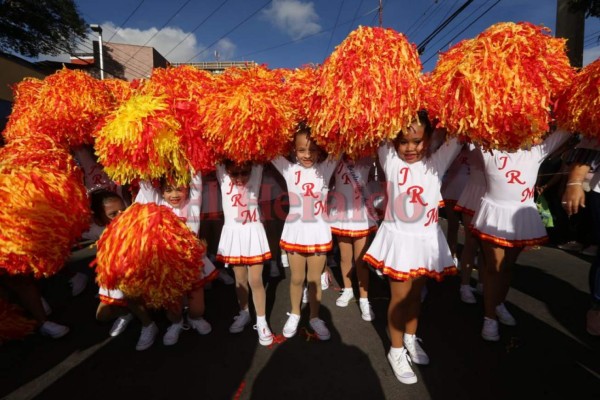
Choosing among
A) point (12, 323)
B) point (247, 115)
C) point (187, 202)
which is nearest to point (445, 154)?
point (247, 115)

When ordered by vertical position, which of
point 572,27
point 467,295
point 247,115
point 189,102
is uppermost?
point 572,27

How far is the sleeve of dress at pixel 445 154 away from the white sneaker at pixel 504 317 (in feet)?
5.16

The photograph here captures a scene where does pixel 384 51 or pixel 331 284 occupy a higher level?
pixel 384 51

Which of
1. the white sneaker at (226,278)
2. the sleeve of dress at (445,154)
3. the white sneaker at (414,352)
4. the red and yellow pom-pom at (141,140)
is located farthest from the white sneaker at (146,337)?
the sleeve of dress at (445,154)

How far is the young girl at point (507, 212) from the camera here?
217 centimetres

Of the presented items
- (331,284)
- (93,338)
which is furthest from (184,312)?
(331,284)

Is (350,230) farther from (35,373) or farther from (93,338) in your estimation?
(35,373)

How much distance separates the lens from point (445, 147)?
181 cm

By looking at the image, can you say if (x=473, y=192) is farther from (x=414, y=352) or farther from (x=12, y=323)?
(x=12, y=323)

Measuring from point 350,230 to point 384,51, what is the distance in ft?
5.05

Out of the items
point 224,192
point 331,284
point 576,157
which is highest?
point 576,157

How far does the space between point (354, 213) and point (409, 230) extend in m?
0.73

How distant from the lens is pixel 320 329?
2461 mm

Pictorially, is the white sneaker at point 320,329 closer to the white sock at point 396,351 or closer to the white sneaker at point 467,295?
the white sock at point 396,351
